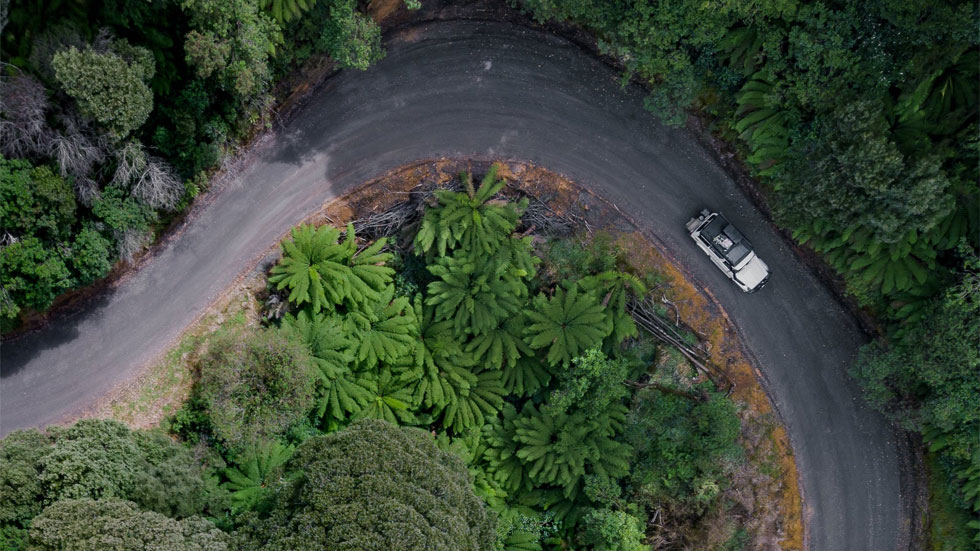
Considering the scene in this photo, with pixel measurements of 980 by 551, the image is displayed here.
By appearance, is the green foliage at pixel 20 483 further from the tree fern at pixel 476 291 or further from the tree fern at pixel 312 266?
the tree fern at pixel 476 291

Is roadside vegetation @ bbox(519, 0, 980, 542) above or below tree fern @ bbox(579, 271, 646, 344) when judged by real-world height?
above

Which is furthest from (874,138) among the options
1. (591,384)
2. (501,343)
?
(501,343)

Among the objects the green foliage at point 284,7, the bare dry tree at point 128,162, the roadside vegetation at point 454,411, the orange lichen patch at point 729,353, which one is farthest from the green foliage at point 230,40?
the orange lichen patch at point 729,353

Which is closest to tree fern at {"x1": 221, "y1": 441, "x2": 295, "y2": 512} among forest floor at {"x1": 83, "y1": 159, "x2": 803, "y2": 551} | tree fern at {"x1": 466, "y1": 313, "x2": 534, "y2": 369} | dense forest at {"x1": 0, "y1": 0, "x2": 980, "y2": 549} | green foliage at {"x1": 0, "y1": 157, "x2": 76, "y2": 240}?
dense forest at {"x1": 0, "y1": 0, "x2": 980, "y2": 549}

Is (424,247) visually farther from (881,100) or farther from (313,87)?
(881,100)

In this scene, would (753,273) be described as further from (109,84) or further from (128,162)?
(109,84)

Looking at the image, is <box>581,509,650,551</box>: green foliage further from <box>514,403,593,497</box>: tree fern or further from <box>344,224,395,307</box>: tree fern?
<box>344,224,395,307</box>: tree fern
